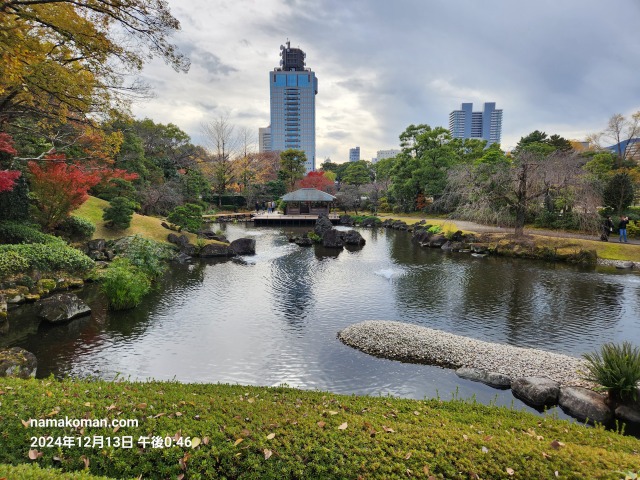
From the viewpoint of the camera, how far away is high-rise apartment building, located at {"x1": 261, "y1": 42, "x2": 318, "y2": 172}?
142000mm

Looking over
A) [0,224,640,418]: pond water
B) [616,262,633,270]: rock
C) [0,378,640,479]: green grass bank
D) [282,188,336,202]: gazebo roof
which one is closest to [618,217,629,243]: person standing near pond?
[616,262,633,270]: rock

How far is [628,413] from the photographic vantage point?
681 cm

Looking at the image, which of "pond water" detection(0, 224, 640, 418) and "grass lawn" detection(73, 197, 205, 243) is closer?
"pond water" detection(0, 224, 640, 418)

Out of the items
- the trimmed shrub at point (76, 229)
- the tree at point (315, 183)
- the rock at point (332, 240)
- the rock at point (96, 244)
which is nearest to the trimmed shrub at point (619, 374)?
the rock at point (332, 240)

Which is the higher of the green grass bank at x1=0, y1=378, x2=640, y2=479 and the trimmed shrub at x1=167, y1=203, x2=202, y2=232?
the trimmed shrub at x1=167, y1=203, x2=202, y2=232

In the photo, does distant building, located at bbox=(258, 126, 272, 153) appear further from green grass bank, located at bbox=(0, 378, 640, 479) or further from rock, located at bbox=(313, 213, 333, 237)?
green grass bank, located at bbox=(0, 378, 640, 479)

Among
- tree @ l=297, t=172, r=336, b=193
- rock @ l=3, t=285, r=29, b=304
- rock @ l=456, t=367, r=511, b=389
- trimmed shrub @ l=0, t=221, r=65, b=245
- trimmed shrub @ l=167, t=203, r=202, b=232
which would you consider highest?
tree @ l=297, t=172, r=336, b=193

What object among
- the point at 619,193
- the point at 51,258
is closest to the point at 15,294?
the point at 51,258

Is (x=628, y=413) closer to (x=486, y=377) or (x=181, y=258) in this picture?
(x=486, y=377)

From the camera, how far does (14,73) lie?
762 cm

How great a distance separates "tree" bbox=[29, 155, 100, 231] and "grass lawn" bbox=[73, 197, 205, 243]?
3194 millimetres

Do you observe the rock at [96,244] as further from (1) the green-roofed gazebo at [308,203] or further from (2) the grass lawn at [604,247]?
(2) the grass lawn at [604,247]

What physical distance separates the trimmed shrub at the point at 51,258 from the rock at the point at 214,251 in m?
7.34

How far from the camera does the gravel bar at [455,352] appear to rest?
8.65 m
